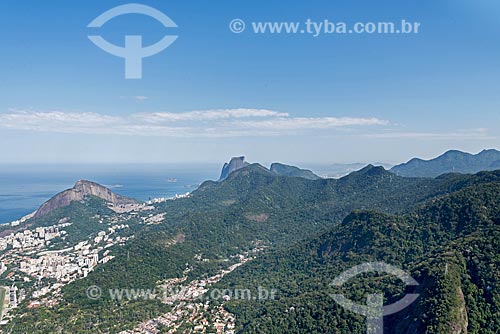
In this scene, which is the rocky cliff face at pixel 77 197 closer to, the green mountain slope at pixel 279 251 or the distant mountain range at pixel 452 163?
the green mountain slope at pixel 279 251

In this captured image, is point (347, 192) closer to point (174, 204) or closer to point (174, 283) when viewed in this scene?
point (174, 204)

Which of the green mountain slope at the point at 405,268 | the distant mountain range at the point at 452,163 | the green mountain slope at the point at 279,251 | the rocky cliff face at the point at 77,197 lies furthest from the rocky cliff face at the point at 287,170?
the green mountain slope at the point at 405,268

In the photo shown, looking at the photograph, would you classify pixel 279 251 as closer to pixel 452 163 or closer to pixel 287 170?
pixel 287 170

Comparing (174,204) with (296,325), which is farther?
(174,204)

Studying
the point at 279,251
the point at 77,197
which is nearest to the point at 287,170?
the point at 77,197

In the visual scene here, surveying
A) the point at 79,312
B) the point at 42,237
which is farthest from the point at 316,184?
the point at 79,312

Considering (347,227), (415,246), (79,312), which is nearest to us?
(79,312)
